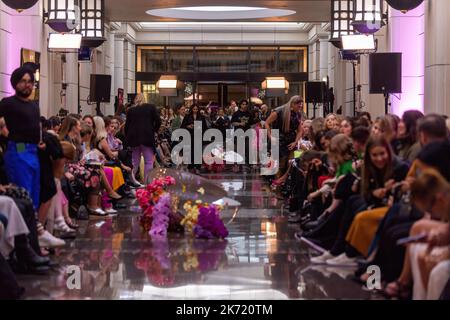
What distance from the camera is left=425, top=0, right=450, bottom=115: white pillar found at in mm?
13172

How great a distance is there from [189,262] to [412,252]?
109 inches

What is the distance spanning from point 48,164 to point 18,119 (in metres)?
0.65

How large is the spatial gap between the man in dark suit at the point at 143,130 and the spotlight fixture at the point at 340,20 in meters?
6.36

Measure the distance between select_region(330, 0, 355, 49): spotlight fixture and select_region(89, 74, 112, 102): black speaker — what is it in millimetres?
5090

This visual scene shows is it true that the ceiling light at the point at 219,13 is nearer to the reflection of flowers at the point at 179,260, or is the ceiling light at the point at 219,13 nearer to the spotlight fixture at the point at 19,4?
the spotlight fixture at the point at 19,4

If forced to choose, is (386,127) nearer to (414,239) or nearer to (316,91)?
(414,239)

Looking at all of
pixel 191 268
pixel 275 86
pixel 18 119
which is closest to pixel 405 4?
pixel 18 119

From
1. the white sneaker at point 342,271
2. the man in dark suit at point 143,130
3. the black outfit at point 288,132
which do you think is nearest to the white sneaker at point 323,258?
the white sneaker at point 342,271

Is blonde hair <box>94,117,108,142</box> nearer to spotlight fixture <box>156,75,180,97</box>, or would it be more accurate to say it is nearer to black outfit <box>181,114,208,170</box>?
black outfit <box>181,114,208,170</box>

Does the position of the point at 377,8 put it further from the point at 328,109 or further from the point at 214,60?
the point at 214,60

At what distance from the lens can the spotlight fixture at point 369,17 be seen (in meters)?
18.0

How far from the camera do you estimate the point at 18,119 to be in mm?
8266

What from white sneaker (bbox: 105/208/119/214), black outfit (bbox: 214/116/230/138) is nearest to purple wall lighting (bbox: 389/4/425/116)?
black outfit (bbox: 214/116/230/138)

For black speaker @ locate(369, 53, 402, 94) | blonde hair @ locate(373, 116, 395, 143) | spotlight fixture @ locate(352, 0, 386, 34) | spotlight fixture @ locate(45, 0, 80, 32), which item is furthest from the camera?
spotlight fixture @ locate(352, 0, 386, 34)
